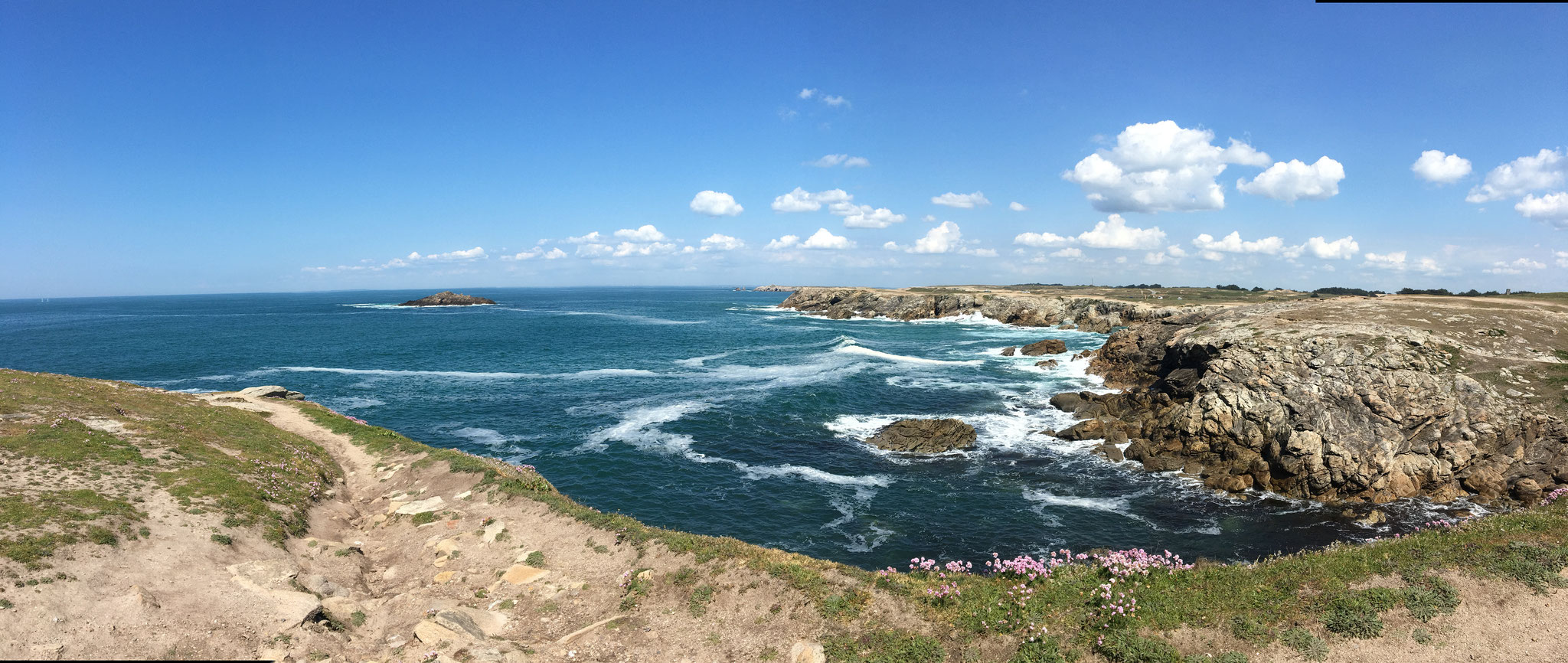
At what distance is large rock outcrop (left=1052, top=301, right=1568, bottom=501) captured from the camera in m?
27.8

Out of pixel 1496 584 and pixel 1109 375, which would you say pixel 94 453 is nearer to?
pixel 1496 584

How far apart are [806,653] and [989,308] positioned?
122 m

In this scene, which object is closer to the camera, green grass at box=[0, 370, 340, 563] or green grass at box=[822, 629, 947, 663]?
green grass at box=[822, 629, 947, 663]

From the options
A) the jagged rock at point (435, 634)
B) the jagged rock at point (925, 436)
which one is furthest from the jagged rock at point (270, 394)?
the jagged rock at point (925, 436)

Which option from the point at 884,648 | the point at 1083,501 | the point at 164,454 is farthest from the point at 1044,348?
the point at 164,454

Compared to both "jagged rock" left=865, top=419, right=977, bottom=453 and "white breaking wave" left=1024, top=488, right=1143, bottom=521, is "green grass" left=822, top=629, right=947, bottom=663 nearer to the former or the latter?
"white breaking wave" left=1024, top=488, right=1143, bottom=521

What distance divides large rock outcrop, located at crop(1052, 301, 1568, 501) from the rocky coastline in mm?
68

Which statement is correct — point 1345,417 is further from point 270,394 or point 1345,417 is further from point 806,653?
point 270,394

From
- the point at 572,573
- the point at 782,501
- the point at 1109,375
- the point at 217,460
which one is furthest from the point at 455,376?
the point at 1109,375

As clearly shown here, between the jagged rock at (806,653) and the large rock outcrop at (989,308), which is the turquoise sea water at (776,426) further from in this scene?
the large rock outcrop at (989,308)

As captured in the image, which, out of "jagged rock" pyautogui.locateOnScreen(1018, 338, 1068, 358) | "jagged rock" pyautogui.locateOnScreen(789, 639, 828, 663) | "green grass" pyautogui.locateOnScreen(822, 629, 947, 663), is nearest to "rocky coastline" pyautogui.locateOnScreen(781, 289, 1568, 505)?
"jagged rock" pyautogui.locateOnScreen(1018, 338, 1068, 358)

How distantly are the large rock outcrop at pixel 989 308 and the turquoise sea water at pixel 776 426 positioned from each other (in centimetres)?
1209

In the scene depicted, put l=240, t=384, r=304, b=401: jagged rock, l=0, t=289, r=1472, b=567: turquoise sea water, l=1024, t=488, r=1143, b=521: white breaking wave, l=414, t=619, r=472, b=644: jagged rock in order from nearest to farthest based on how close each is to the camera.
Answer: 1. l=414, t=619, r=472, b=644: jagged rock
2. l=0, t=289, r=1472, b=567: turquoise sea water
3. l=1024, t=488, r=1143, b=521: white breaking wave
4. l=240, t=384, r=304, b=401: jagged rock

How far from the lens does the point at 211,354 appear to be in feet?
252
